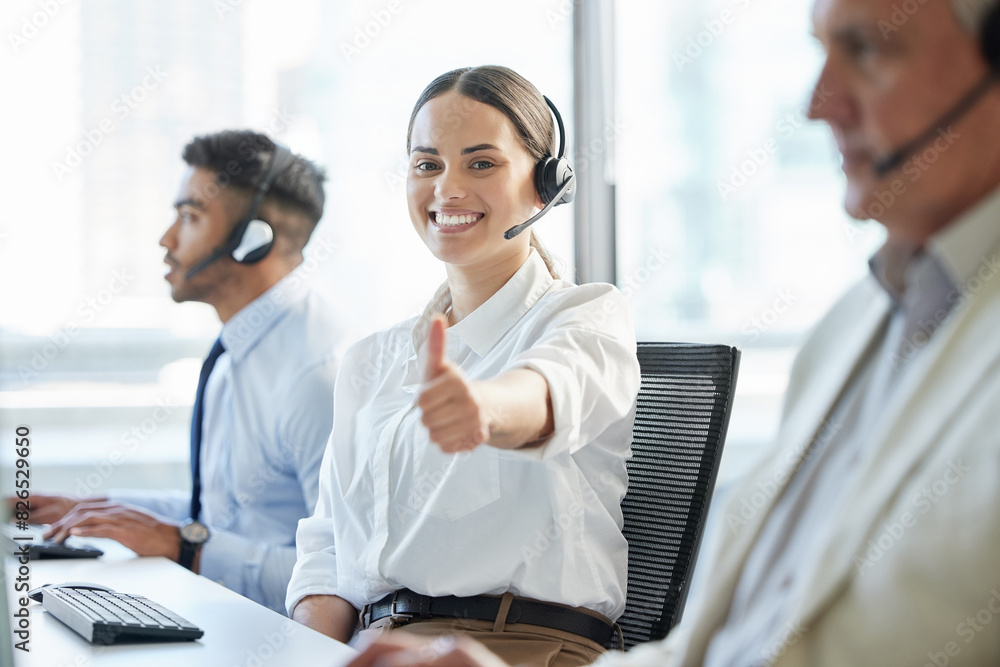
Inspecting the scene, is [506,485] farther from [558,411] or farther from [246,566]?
[246,566]

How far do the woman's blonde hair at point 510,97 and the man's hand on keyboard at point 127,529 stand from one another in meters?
0.95

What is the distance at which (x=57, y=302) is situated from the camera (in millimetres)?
2791

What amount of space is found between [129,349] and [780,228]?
229cm

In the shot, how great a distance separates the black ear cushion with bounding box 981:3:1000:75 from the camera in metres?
0.65

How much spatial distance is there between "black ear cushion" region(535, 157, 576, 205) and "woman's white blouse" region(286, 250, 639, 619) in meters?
0.12

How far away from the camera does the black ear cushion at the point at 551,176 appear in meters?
1.54

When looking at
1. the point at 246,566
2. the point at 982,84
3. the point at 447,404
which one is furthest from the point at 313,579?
the point at 982,84

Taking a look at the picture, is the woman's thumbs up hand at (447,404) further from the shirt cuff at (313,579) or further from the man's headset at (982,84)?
the shirt cuff at (313,579)

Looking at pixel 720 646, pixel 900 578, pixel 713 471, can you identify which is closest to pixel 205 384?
pixel 713 471

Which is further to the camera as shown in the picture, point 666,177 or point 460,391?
point 666,177

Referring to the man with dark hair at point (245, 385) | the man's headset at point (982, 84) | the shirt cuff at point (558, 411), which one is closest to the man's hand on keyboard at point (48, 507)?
the man with dark hair at point (245, 385)

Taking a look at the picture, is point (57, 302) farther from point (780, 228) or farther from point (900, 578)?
point (900, 578)

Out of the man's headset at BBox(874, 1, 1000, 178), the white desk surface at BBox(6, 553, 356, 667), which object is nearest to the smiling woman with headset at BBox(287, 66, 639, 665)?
the white desk surface at BBox(6, 553, 356, 667)

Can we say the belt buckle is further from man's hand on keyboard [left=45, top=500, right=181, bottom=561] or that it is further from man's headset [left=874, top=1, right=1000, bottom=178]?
man's headset [left=874, top=1, right=1000, bottom=178]
